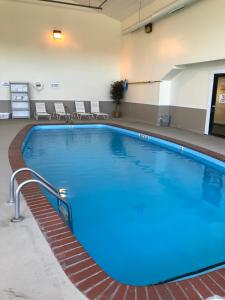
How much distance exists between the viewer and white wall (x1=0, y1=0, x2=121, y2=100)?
A: 10.9m

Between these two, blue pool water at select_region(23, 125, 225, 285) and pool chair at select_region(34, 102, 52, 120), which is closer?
blue pool water at select_region(23, 125, 225, 285)

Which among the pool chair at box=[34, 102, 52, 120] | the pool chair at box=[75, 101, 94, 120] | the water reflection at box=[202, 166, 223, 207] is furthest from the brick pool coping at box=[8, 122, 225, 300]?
the pool chair at box=[75, 101, 94, 120]

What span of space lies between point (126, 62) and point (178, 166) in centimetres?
783

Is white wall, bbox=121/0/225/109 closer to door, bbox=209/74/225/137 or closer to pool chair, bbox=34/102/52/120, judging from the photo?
door, bbox=209/74/225/137

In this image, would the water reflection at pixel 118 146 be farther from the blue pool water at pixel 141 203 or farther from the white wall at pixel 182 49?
the white wall at pixel 182 49

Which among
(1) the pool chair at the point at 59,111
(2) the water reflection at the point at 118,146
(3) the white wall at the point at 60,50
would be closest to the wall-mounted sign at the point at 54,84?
(3) the white wall at the point at 60,50

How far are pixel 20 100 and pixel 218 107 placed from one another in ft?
25.3

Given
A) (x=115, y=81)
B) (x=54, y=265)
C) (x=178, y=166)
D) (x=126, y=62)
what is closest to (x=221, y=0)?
(x=178, y=166)

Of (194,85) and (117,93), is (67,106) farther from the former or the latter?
(194,85)

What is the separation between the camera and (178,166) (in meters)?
5.89

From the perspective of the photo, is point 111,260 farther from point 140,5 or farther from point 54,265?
point 140,5

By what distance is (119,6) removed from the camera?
10789 mm

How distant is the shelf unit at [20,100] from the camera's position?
1110 centimetres

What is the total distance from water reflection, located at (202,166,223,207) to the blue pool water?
17 millimetres
